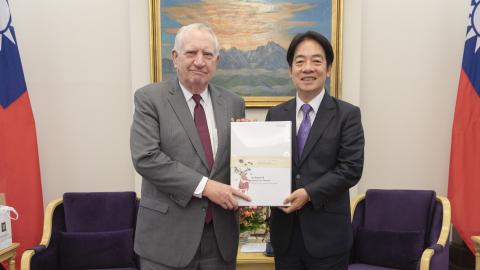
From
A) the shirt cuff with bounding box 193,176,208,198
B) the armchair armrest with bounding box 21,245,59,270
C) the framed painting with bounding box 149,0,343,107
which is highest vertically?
the framed painting with bounding box 149,0,343,107

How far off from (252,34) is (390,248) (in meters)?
1.89

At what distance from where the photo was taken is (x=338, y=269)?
168 cm

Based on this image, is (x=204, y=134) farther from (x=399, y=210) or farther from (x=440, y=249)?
(x=399, y=210)

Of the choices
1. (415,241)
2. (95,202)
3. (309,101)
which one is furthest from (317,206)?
(95,202)

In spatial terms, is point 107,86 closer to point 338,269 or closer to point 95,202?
point 95,202

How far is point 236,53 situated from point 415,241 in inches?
74.9

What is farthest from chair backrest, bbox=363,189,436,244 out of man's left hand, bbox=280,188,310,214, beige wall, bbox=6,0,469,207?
man's left hand, bbox=280,188,310,214

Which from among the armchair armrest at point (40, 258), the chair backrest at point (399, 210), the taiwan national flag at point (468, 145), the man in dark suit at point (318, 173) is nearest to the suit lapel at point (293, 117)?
the man in dark suit at point (318, 173)

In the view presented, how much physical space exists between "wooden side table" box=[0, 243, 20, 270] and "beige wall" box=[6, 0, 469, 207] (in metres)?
0.83

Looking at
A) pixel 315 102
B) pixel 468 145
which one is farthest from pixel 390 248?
pixel 315 102

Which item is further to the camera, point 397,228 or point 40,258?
point 397,228

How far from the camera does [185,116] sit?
5.51 ft

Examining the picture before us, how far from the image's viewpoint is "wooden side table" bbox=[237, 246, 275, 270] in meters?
2.71

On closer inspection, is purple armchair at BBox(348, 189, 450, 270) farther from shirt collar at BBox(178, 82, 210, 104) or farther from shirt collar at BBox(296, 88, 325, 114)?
shirt collar at BBox(178, 82, 210, 104)
